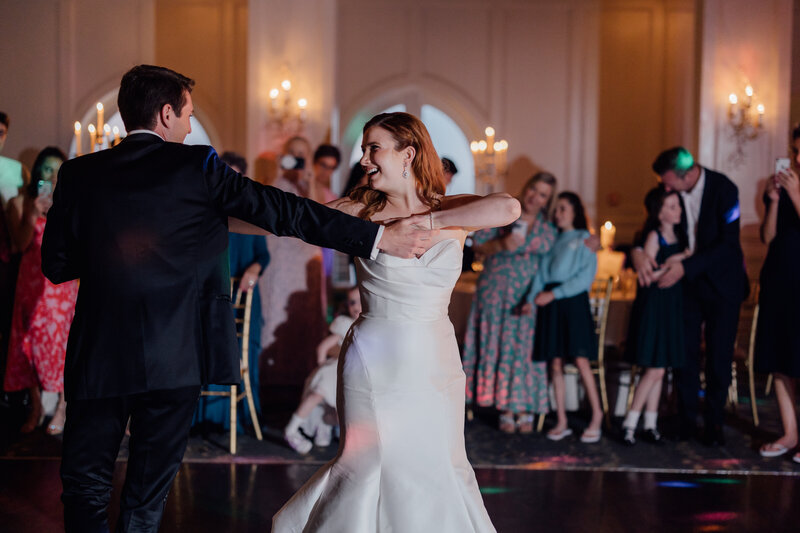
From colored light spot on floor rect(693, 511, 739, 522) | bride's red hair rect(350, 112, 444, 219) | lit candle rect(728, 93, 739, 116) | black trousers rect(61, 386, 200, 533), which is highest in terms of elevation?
lit candle rect(728, 93, 739, 116)

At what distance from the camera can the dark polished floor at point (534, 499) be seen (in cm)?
336

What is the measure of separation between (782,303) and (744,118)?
3.21m

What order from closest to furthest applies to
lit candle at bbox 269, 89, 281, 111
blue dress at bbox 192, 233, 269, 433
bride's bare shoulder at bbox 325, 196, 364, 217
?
bride's bare shoulder at bbox 325, 196, 364, 217 → blue dress at bbox 192, 233, 269, 433 → lit candle at bbox 269, 89, 281, 111

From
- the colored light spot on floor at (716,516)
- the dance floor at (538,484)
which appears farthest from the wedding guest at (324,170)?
the colored light spot on floor at (716,516)

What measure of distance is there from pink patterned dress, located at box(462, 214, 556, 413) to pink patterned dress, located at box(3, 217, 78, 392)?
240cm

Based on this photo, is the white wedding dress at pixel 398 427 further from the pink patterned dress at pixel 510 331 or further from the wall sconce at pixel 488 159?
the wall sconce at pixel 488 159

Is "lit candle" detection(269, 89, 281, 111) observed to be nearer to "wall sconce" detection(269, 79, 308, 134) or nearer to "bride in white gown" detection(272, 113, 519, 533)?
"wall sconce" detection(269, 79, 308, 134)

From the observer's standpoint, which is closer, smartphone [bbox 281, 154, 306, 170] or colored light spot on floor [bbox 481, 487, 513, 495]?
colored light spot on floor [bbox 481, 487, 513, 495]

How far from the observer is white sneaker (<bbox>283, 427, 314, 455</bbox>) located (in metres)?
4.45

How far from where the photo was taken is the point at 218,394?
15.3ft

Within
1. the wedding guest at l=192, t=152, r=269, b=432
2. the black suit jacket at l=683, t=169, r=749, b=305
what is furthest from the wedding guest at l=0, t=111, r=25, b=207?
the black suit jacket at l=683, t=169, r=749, b=305

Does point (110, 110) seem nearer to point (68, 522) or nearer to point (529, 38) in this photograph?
point (529, 38)

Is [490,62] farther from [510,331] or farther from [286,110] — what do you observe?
[510,331]

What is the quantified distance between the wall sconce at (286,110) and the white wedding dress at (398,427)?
444 cm
